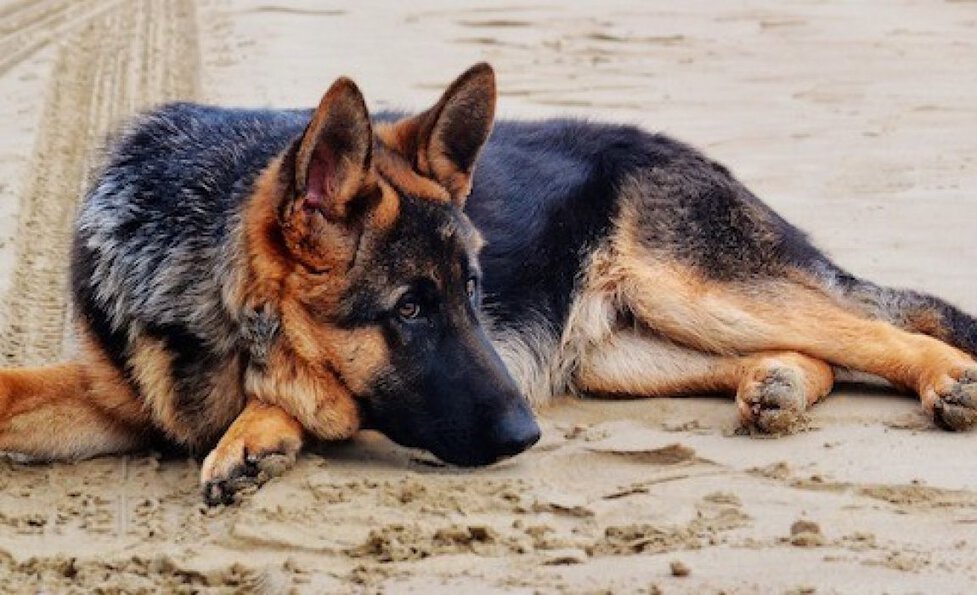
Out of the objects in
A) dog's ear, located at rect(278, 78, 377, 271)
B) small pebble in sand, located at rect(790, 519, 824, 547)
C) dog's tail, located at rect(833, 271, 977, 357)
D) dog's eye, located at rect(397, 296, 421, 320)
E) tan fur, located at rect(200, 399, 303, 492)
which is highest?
dog's ear, located at rect(278, 78, 377, 271)

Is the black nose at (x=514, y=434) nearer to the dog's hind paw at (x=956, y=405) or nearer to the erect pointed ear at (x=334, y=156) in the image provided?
the erect pointed ear at (x=334, y=156)

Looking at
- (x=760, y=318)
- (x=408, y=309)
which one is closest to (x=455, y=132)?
A: (x=408, y=309)

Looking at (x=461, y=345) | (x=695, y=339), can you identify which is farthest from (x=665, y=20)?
(x=461, y=345)

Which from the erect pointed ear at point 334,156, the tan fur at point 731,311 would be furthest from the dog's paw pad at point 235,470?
the tan fur at point 731,311

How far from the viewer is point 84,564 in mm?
4805

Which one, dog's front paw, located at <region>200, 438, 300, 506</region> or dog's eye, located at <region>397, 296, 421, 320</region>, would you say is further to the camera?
dog's eye, located at <region>397, 296, 421, 320</region>

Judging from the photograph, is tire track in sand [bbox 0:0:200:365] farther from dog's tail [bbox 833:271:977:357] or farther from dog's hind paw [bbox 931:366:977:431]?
dog's hind paw [bbox 931:366:977:431]

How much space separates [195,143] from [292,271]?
82 centimetres

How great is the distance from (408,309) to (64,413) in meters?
1.23

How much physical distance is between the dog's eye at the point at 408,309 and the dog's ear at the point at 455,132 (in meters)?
0.55

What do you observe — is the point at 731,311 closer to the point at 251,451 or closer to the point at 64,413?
the point at 251,451

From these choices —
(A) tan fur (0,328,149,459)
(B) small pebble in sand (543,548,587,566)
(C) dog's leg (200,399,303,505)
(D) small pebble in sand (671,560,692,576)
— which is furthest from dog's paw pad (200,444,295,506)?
(D) small pebble in sand (671,560,692,576)

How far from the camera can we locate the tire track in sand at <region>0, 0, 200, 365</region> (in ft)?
24.0

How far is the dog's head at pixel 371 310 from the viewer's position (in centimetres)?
543
